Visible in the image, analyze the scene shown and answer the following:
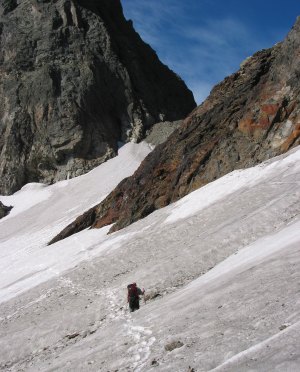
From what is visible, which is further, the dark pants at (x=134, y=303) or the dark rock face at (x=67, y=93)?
the dark rock face at (x=67, y=93)

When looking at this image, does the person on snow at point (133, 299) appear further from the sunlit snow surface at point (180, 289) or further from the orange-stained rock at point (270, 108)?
the orange-stained rock at point (270, 108)

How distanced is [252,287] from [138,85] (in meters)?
84.2

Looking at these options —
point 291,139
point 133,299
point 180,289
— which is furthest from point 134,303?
point 291,139

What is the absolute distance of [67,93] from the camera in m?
85.0

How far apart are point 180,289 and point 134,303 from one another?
1.73 m

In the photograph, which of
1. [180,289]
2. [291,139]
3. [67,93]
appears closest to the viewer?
[180,289]

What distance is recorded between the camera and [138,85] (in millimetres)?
93875

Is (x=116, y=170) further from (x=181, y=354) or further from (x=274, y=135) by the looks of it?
(x=181, y=354)

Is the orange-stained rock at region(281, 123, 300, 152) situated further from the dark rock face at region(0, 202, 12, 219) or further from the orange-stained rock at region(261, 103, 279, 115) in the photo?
the dark rock face at region(0, 202, 12, 219)

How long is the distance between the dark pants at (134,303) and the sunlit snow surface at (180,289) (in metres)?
0.25

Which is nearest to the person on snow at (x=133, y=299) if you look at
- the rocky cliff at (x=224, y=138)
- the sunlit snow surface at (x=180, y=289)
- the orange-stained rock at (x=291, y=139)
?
the sunlit snow surface at (x=180, y=289)

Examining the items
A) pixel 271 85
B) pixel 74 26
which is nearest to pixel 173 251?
pixel 271 85

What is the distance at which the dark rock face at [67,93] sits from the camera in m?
81.8

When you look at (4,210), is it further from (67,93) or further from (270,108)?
(270,108)
